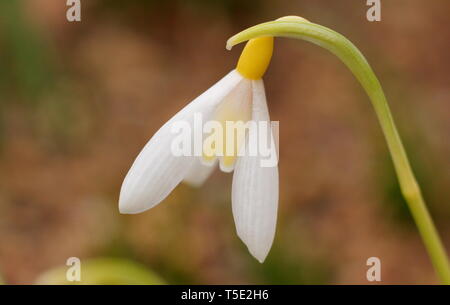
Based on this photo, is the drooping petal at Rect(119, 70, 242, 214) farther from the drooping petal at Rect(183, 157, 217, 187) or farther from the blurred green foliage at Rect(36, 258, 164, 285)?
the blurred green foliage at Rect(36, 258, 164, 285)

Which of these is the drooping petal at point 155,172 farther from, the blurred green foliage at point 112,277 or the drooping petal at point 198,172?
the blurred green foliage at point 112,277

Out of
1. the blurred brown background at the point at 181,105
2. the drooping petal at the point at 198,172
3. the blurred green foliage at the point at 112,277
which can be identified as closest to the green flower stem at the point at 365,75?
the drooping petal at the point at 198,172

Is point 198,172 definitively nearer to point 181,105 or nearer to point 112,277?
point 112,277

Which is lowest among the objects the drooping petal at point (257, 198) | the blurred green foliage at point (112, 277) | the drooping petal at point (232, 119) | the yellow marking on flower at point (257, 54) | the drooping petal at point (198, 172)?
A: the blurred green foliage at point (112, 277)

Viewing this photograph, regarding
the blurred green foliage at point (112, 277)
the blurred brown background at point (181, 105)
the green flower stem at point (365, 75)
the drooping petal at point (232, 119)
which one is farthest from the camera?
the blurred brown background at point (181, 105)

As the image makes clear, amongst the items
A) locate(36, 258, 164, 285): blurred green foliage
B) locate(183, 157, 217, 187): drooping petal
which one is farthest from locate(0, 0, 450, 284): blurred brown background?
locate(183, 157, 217, 187): drooping petal

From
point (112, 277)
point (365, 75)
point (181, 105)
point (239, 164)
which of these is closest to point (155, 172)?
point (239, 164)
